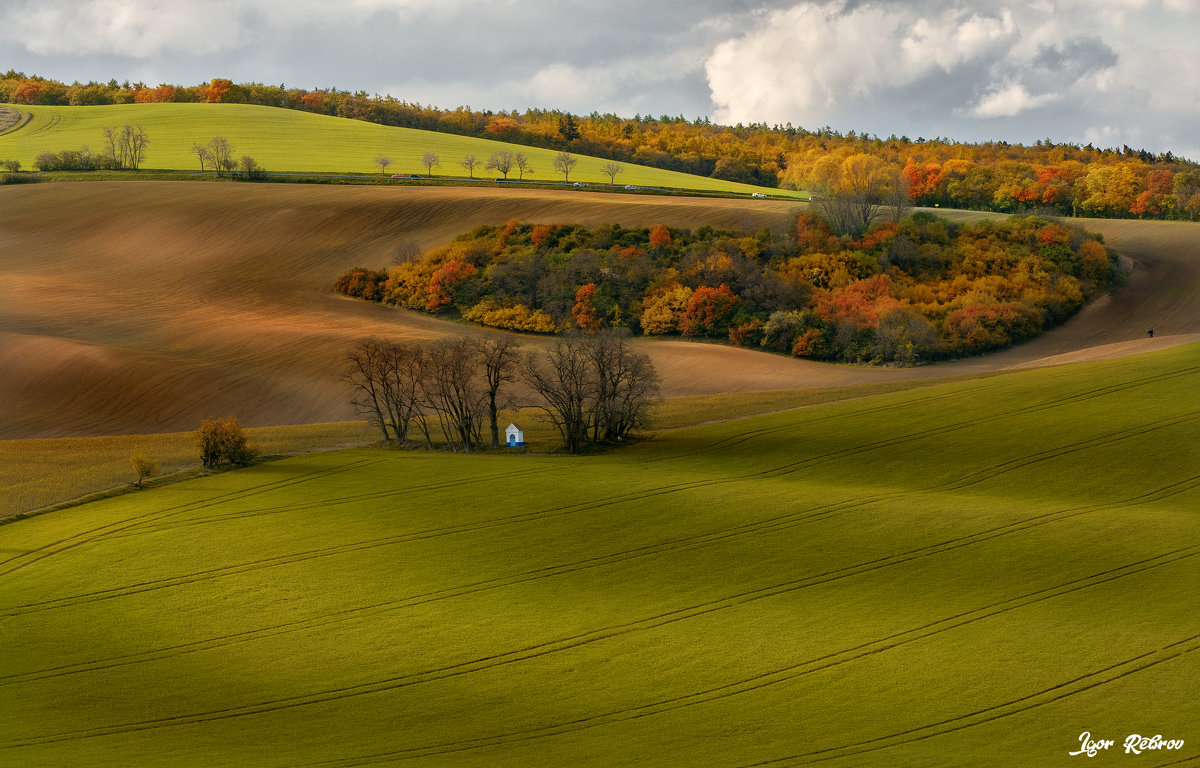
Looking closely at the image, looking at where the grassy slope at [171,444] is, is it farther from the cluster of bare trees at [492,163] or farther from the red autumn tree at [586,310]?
the cluster of bare trees at [492,163]

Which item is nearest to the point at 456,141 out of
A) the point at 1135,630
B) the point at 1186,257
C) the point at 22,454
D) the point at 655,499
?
the point at 1186,257

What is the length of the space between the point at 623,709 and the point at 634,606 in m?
5.16

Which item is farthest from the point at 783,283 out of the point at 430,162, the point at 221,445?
the point at 430,162

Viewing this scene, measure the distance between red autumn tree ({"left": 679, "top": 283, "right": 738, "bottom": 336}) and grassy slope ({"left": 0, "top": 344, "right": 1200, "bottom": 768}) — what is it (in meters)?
26.5

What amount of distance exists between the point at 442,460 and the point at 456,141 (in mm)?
94058

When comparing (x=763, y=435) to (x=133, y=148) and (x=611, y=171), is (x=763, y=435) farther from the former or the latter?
(x=133, y=148)

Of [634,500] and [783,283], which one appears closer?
[634,500]

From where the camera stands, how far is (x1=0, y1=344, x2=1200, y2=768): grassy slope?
18359mm

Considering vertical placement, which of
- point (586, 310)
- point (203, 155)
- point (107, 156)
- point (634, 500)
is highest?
point (107, 156)

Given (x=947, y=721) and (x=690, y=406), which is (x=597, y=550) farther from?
(x=690, y=406)

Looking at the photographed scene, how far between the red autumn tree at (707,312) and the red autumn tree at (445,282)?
15634 mm

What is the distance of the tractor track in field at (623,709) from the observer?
59.8 ft

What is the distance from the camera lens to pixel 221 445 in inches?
1500

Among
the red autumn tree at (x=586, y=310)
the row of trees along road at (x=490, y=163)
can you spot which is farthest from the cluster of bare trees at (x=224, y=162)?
the red autumn tree at (x=586, y=310)
